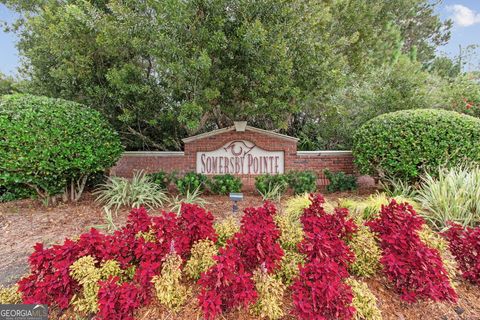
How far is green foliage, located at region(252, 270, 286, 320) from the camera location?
6.88 feet

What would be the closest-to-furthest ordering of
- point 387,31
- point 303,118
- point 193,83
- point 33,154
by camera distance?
point 33,154 < point 193,83 < point 303,118 < point 387,31

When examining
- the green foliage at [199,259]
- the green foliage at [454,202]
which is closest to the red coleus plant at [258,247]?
the green foliage at [199,259]

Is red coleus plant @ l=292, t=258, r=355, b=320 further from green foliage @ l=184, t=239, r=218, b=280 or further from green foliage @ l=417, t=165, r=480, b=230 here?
green foliage @ l=417, t=165, r=480, b=230

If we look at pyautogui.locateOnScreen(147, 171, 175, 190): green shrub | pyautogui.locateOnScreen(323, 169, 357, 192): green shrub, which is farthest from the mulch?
pyautogui.locateOnScreen(147, 171, 175, 190): green shrub

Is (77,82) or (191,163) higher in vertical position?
(77,82)

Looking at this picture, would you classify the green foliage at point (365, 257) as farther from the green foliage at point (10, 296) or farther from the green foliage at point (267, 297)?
the green foliage at point (10, 296)

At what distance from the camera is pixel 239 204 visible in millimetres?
5391

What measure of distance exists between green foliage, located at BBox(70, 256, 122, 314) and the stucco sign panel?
169 inches

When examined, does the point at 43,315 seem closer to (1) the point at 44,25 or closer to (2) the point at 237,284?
(2) the point at 237,284

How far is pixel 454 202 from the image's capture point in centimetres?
391

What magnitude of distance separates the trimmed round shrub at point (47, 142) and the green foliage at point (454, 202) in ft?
16.8

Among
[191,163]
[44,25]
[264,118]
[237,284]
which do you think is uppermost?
[44,25]

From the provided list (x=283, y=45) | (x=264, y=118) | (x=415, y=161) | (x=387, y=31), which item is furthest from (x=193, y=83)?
(x=387, y=31)

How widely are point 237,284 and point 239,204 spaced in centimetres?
330
